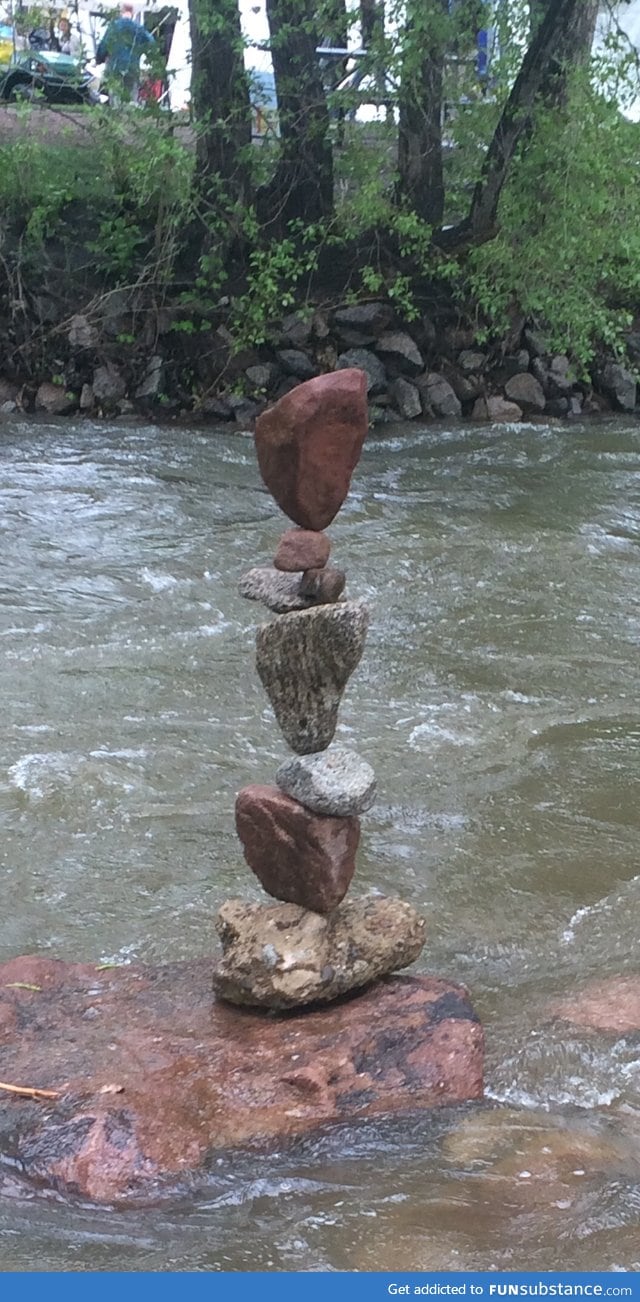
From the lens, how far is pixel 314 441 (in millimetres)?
2949

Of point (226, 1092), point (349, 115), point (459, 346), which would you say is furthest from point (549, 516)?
point (226, 1092)

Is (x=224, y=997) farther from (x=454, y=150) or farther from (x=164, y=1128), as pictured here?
(x=454, y=150)

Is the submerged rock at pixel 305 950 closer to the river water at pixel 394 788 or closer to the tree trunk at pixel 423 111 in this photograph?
the river water at pixel 394 788

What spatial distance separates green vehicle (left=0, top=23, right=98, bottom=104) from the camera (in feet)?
43.5

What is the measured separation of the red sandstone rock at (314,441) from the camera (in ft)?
9.59

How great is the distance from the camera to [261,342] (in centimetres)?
1316

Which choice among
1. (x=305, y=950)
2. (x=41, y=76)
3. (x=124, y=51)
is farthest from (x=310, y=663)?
(x=41, y=76)

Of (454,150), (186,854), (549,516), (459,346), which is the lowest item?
(186,854)

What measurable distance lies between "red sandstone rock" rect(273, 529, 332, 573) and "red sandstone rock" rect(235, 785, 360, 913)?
0.59 metres

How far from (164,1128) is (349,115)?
12130mm

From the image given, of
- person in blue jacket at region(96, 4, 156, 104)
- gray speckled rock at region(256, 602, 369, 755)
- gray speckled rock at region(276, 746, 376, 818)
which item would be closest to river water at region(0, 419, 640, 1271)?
gray speckled rock at region(276, 746, 376, 818)

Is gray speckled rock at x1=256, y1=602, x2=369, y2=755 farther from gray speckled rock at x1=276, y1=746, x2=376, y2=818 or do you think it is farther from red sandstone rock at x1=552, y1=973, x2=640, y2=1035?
red sandstone rock at x1=552, y1=973, x2=640, y2=1035

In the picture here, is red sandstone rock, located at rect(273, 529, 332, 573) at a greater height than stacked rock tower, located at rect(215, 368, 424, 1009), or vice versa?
red sandstone rock, located at rect(273, 529, 332, 573)

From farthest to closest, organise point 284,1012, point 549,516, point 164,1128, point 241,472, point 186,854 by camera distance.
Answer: point 241,472
point 549,516
point 186,854
point 284,1012
point 164,1128
